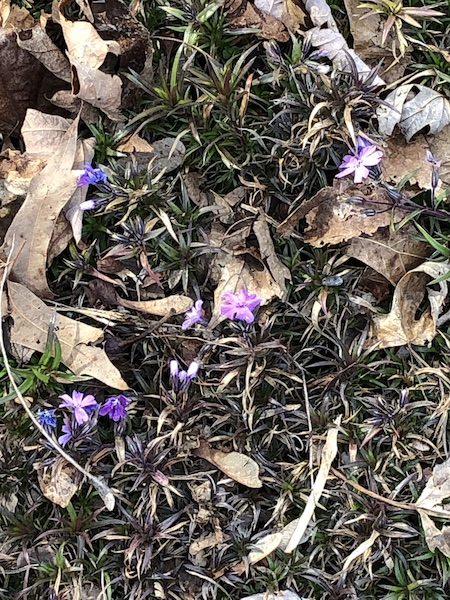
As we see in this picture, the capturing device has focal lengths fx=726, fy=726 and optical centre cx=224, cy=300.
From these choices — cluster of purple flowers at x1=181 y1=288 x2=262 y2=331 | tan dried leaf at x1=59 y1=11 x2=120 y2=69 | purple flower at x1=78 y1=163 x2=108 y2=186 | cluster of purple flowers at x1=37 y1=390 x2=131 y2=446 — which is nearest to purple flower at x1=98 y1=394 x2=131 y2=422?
cluster of purple flowers at x1=37 y1=390 x2=131 y2=446

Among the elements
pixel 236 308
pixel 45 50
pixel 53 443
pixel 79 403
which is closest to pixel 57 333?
pixel 79 403

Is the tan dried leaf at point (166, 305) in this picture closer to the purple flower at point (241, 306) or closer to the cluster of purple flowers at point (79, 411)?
the purple flower at point (241, 306)

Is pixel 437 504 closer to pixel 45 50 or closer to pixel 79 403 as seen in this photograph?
pixel 79 403

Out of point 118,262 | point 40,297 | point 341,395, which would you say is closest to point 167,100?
point 118,262

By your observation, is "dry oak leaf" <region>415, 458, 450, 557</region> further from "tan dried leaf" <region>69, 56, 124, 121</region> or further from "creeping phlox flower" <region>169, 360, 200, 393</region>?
"tan dried leaf" <region>69, 56, 124, 121</region>

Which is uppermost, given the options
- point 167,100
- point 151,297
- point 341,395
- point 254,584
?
point 167,100

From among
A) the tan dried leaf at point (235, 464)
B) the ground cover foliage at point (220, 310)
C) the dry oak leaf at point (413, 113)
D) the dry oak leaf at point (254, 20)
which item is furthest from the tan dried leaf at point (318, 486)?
the dry oak leaf at point (254, 20)

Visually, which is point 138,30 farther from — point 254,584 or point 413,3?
point 254,584
